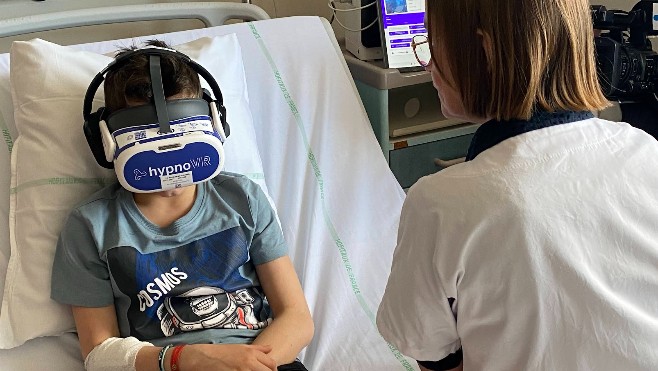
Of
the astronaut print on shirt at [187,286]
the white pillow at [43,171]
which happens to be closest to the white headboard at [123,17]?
the white pillow at [43,171]

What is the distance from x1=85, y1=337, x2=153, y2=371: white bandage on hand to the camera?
4.04 ft

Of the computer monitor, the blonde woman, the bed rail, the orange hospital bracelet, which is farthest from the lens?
the computer monitor

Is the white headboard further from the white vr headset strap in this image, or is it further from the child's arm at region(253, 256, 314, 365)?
the child's arm at region(253, 256, 314, 365)

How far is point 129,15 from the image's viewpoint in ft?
6.28

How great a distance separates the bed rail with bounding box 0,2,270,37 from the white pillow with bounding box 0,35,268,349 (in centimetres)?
31

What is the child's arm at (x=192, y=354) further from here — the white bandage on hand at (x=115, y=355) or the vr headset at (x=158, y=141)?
the vr headset at (x=158, y=141)

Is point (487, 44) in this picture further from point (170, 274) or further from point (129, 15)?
point (129, 15)

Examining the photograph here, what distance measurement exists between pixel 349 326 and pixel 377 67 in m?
0.86

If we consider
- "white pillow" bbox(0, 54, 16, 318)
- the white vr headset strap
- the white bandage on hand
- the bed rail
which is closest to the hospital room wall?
the bed rail

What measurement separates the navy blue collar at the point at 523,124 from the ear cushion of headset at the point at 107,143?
659mm

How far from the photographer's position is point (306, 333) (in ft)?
4.49

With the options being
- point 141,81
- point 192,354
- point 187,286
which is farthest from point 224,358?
point 141,81

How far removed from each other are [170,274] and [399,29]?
1120 mm

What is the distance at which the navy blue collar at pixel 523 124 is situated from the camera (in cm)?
88
